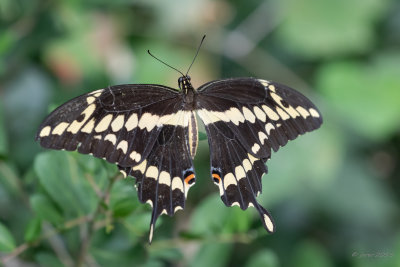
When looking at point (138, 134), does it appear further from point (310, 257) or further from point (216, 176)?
point (310, 257)

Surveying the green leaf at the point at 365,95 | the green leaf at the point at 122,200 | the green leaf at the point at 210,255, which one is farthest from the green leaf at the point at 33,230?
the green leaf at the point at 365,95

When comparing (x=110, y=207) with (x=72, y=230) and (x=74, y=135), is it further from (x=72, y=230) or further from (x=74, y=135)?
(x=72, y=230)

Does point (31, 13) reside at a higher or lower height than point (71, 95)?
higher

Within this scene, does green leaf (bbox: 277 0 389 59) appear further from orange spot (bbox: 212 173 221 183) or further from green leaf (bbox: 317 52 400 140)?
orange spot (bbox: 212 173 221 183)

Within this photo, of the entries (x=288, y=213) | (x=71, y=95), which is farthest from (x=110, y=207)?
(x=288, y=213)

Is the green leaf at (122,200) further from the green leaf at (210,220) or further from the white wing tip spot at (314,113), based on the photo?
the white wing tip spot at (314,113)

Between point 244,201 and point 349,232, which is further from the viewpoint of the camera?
point 349,232

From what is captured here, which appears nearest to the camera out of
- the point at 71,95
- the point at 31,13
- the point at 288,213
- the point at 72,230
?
the point at 72,230

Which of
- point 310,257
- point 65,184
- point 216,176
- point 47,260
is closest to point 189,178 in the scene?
point 216,176
